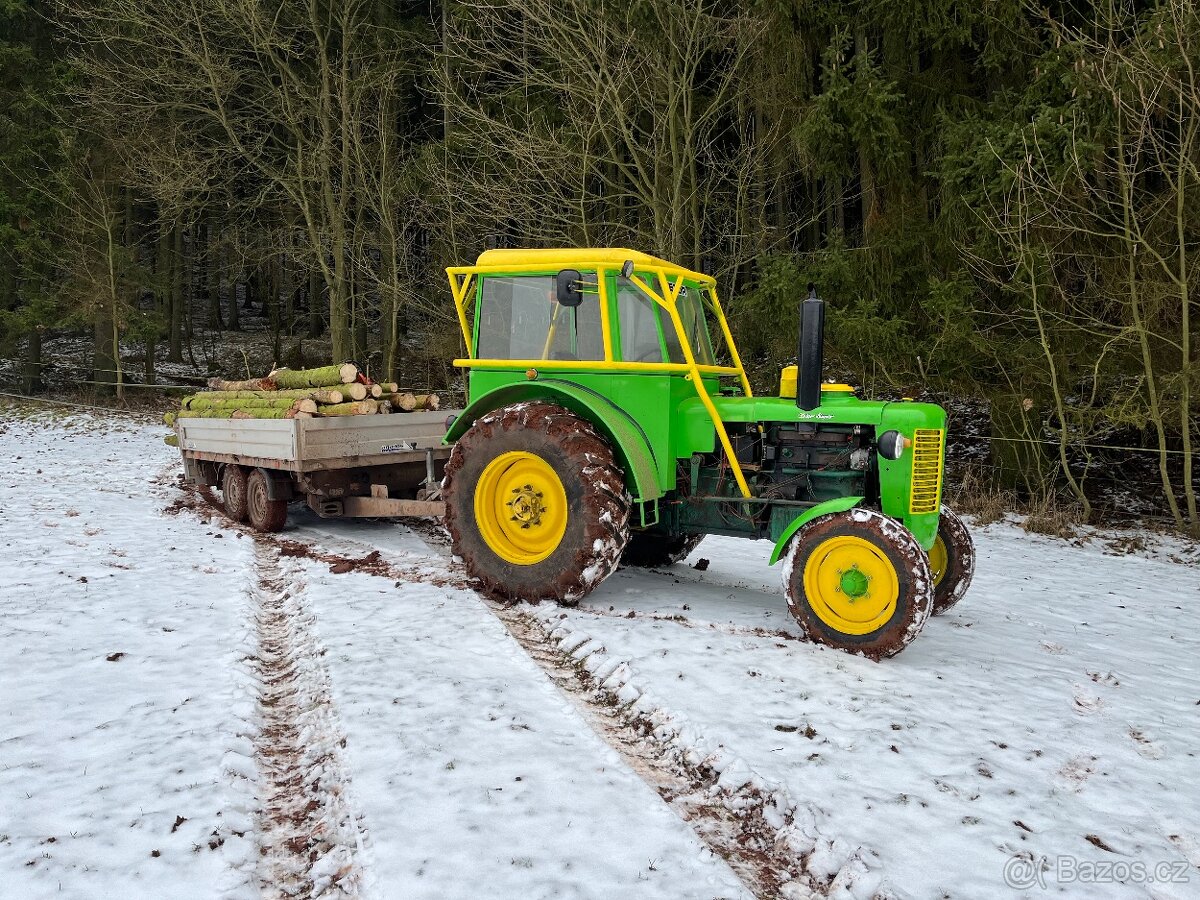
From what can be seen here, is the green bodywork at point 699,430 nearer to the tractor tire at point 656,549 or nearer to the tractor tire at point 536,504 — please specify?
the tractor tire at point 536,504

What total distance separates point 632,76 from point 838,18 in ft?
9.27

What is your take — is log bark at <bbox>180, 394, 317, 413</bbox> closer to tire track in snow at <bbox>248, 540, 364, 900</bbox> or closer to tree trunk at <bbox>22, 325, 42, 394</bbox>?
tire track in snow at <bbox>248, 540, 364, 900</bbox>

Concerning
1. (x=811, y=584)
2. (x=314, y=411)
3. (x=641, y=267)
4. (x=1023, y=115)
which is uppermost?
(x=1023, y=115)

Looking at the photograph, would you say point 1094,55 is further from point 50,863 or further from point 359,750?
point 50,863

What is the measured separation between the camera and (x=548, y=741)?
365 cm

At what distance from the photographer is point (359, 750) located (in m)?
3.51

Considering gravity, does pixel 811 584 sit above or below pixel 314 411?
below

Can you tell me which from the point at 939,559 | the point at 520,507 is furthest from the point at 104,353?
the point at 939,559

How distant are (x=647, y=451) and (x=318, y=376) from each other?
437cm

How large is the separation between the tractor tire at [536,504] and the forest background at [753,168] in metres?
3.63

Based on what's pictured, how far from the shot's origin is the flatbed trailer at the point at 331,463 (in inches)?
299

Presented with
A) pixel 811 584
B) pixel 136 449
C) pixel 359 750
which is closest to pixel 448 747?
pixel 359 750

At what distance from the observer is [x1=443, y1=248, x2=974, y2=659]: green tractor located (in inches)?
193

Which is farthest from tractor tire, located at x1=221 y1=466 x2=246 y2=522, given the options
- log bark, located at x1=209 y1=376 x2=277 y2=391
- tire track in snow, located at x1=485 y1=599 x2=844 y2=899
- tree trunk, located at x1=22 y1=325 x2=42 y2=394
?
tree trunk, located at x1=22 y1=325 x2=42 y2=394
